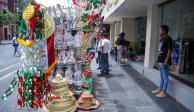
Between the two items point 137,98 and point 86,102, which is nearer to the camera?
point 86,102

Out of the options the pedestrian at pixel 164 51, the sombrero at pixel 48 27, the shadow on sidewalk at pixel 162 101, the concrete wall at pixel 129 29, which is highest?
the concrete wall at pixel 129 29

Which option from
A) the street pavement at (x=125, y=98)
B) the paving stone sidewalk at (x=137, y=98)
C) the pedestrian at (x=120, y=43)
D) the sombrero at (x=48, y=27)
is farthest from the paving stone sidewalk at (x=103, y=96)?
the pedestrian at (x=120, y=43)

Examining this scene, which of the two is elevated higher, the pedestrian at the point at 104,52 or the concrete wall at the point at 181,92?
the pedestrian at the point at 104,52

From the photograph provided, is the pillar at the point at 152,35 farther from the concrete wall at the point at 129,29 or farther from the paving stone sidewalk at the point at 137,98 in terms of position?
the concrete wall at the point at 129,29

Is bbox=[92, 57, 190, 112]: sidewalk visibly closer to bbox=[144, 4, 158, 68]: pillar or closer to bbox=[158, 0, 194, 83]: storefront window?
bbox=[144, 4, 158, 68]: pillar

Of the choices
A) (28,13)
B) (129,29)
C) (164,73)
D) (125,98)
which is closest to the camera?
(28,13)

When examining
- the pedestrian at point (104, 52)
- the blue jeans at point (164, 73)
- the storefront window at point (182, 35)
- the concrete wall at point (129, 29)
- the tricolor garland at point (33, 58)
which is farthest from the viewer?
the concrete wall at point (129, 29)

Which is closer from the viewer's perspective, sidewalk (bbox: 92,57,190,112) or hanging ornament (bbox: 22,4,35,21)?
hanging ornament (bbox: 22,4,35,21)

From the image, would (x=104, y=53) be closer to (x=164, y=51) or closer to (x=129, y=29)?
(x=164, y=51)

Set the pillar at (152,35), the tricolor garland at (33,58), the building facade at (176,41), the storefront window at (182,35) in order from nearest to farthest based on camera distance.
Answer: the tricolor garland at (33,58) → the building facade at (176,41) → the storefront window at (182,35) → the pillar at (152,35)

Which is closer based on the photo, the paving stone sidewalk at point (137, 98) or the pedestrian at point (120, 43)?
the paving stone sidewalk at point (137, 98)

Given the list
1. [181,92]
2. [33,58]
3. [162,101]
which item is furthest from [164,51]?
[33,58]

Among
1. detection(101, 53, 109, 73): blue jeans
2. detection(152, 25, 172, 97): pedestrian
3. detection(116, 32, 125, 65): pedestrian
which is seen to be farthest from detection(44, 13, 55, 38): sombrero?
detection(116, 32, 125, 65): pedestrian

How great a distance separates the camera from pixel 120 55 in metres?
10.4
